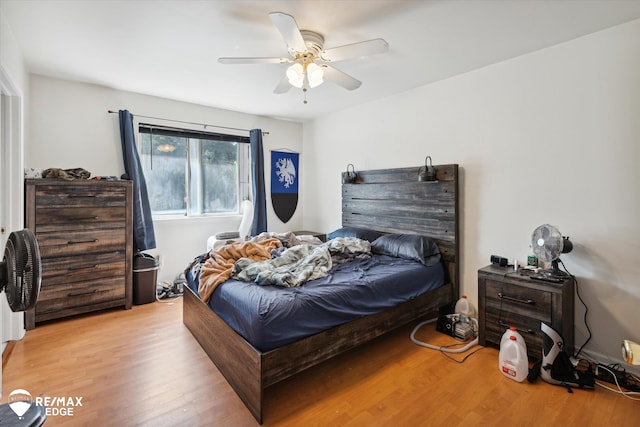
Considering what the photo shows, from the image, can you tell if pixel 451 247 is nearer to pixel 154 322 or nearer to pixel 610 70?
pixel 610 70

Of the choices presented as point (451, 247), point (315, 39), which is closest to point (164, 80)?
point (315, 39)

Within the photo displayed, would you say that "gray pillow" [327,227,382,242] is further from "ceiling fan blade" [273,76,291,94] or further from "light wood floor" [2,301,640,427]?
"ceiling fan blade" [273,76,291,94]

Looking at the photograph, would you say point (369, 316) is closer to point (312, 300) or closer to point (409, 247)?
point (312, 300)

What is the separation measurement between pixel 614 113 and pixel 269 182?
153 inches

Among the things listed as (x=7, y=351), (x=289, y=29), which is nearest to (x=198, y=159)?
(x=7, y=351)

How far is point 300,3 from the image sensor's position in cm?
191

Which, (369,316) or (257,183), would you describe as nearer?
(369,316)

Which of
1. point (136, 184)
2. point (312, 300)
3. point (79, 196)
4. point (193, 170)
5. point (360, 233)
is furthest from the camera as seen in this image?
point (193, 170)

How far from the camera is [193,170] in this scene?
4203 millimetres

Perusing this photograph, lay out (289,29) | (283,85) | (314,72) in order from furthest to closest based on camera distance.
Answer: (283,85)
(314,72)
(289,29)

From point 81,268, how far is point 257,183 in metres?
2.27

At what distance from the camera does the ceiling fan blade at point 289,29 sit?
1.68 metres

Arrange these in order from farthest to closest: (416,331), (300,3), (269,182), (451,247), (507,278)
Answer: (269,182)
(451,247)
(416,331)
(507,278)
(300,3)

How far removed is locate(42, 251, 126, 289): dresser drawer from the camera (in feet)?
9.53
